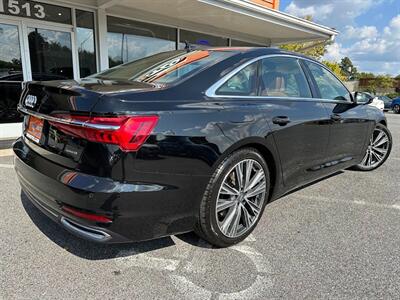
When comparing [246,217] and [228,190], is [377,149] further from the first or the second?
[228,190]

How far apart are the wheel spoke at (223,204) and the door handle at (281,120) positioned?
0.80m

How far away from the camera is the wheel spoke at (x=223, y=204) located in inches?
99.0

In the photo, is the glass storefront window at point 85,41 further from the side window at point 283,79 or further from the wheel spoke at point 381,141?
the wheel spoke at point 381,141

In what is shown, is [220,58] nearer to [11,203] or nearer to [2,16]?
[11,203]

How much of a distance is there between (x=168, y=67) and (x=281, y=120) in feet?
3.60

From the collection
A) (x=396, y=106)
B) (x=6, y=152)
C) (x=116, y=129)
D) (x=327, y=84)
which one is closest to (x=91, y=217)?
(x=116, y=129)

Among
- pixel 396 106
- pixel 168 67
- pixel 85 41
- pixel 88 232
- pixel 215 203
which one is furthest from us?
pixel 396 106

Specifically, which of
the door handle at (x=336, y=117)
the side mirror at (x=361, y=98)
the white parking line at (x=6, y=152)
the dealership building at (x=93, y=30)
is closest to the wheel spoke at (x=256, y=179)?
the door handle at (x=336, y=117)

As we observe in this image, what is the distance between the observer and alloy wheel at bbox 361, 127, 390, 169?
192 inches

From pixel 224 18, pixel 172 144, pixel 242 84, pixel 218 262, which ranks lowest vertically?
pixel 218 262

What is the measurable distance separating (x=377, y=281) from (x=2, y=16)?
23.7ft

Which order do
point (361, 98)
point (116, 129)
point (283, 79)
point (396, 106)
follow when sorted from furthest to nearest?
point (396, 106), point (361, 98), point (283, 79), point (116, 129)

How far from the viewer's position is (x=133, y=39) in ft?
27.5

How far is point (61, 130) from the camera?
6.95 feet
